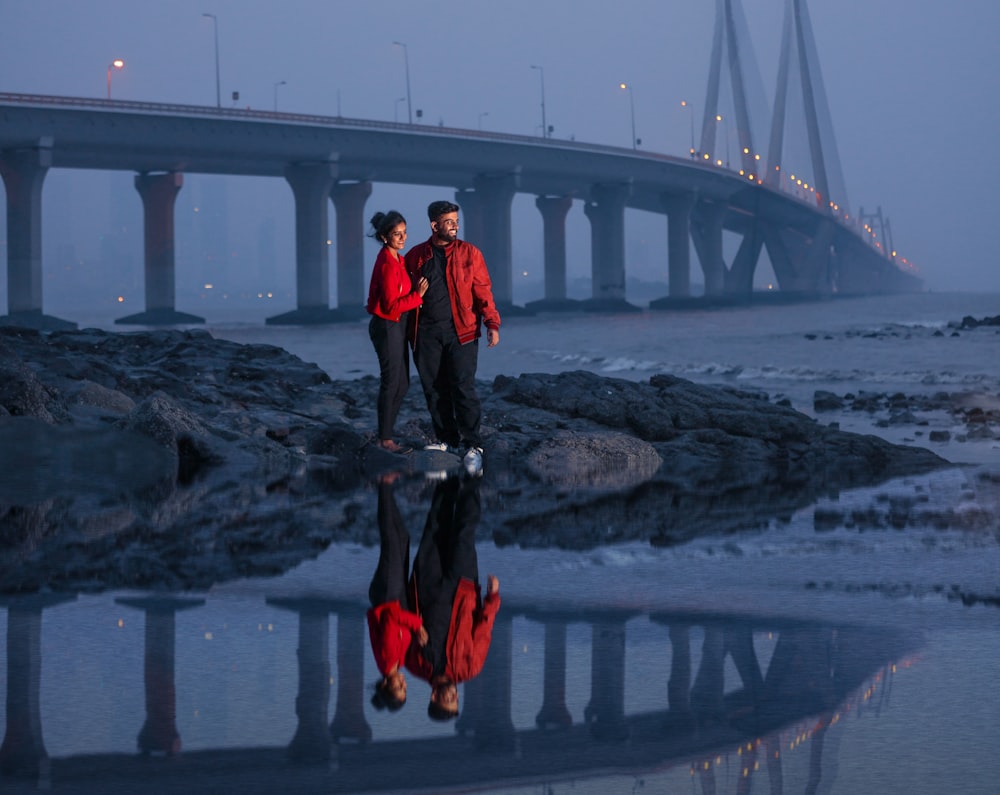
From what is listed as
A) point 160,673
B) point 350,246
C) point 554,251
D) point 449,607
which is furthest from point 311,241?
point 160,673

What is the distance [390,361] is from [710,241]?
9966 centimetres

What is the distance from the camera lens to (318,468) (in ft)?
34.1

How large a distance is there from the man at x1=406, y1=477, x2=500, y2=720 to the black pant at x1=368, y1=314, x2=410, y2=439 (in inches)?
99.0

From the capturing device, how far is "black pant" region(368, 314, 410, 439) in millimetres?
9992

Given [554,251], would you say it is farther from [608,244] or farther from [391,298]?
[391,298]

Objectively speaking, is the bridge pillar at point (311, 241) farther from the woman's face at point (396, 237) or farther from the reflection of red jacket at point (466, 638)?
the reflection of red jacket at point (466, 638)

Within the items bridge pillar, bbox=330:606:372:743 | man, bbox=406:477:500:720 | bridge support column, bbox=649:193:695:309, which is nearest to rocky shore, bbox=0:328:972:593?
man, bbox=406:477:500:720

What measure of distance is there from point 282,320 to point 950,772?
81066 mm

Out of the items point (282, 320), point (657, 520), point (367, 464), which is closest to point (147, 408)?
point (367, 464)

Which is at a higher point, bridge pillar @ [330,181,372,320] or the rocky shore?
bridge pillar @ [330,181,372,320]

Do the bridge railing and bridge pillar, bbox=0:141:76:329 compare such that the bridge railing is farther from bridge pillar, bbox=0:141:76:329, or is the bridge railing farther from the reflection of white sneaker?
the reflection of white sneaker

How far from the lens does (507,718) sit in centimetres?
355

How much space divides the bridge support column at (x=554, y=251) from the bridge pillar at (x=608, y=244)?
2336 mm

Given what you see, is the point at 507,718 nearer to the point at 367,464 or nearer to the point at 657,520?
the point at 657,520
